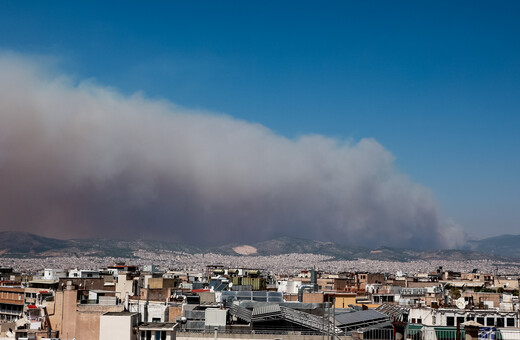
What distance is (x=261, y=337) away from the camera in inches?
1125

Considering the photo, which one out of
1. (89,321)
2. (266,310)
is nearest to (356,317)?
(266,310)

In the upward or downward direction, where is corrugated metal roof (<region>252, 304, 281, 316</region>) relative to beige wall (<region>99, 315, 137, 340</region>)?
upward

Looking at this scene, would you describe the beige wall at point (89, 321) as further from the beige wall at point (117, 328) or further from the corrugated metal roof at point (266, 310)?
the corrugated metal roof at point (266, 310)

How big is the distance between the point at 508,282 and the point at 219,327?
5979 centimetres

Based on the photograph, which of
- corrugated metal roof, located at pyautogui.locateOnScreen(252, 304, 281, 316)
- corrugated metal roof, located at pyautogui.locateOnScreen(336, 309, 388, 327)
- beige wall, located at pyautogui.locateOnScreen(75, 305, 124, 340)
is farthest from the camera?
beige wall, located at pyautogui.locateOnScreen(75, 305, 124, 340)

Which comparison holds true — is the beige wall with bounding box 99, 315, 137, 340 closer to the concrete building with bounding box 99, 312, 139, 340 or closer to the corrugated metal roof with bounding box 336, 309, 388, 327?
the concrete building with bounding box 99, 312, 139, 340

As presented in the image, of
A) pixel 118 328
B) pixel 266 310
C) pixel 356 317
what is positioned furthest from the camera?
pixel 356 317

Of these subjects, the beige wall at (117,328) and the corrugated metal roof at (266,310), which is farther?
the corrugated metal roof at (266,310)

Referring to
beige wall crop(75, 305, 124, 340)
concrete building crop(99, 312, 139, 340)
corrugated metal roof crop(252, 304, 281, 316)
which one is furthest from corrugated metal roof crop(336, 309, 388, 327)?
beige wall crop(75, 305, 124, 340)

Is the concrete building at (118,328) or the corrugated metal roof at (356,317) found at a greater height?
the corrugated metal roof at (356,317)

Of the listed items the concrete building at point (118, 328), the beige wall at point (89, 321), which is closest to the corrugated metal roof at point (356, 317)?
the concrete building at point (118, 328)

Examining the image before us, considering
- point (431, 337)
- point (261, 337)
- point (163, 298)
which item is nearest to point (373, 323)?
point (431, 337)

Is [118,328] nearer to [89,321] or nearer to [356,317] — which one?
[89,321]

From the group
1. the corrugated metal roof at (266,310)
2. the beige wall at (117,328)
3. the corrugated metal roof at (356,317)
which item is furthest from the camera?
the corrugated metal roof at (356,317)
